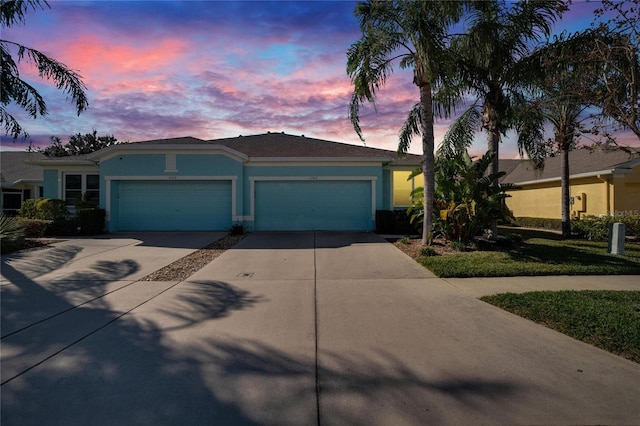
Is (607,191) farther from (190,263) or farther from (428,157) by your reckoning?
(190,263)

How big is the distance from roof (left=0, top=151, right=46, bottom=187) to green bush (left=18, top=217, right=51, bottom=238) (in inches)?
346

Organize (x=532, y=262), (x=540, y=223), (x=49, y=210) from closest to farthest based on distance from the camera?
(x=532, y=262), (x=49, y=210), (x=540, y=223)

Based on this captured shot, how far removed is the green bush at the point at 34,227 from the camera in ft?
44.9

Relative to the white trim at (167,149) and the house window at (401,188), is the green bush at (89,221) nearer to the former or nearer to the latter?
the white trim at (167,149)

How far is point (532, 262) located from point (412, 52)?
265 inches

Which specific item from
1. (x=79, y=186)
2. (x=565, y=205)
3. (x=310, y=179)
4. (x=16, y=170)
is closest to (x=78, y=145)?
(x=16, y=170)

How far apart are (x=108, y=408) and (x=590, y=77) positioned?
7232 millimetres

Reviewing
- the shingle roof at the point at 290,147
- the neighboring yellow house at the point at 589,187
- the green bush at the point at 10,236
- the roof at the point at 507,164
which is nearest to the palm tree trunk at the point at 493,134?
the shingle roof at the point at 290,147

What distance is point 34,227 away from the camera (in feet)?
45.7

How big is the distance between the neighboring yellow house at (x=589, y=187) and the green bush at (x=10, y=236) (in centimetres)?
1968

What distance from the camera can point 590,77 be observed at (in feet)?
17.9

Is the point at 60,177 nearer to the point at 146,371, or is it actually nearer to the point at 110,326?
the point at 110,326

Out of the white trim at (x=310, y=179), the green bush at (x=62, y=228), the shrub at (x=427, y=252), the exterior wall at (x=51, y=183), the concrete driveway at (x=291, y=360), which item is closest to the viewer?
the concrete driveway at (x=291, y=360)

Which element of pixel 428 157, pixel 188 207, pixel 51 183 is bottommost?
pixel 188 207
